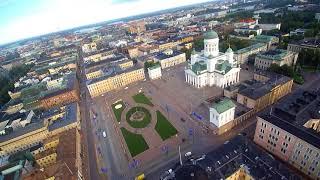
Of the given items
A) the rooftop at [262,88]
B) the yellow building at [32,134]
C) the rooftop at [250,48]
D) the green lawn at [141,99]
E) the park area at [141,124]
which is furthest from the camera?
the rooftop at [250,48]

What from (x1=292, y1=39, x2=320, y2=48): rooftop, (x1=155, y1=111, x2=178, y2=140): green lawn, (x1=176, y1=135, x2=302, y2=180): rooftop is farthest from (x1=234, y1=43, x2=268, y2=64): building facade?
(x1=176, y1=135, x2=302, y2=180): rooftop

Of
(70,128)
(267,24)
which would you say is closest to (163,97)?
(70,128)

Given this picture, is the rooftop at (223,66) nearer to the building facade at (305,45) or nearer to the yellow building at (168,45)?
the building facade at (305,45)

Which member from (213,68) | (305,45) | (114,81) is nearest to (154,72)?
(114,81)

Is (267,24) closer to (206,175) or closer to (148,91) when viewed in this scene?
(148,91)

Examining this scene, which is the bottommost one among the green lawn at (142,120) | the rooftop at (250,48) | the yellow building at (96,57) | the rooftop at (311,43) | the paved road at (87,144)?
the paved road at (87,144)

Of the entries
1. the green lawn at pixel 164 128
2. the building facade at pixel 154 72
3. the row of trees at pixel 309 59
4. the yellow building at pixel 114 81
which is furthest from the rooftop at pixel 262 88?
the yellow building at pixel 114 81

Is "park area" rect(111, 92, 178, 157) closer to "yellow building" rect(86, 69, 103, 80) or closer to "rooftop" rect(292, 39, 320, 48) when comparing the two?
"yellow building" rect(86, 69, 103, 80)
